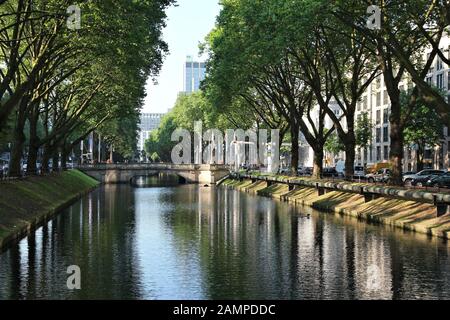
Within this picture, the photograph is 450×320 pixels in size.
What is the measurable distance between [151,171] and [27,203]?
9299 cm

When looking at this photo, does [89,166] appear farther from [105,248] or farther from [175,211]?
[105,248]

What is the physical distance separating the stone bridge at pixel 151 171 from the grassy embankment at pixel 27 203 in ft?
207

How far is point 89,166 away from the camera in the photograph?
12694 cm

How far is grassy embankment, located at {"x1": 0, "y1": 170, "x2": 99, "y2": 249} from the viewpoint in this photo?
33.6 metres

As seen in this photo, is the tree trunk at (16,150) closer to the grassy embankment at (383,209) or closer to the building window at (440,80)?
the grassy embankment at (383,209)

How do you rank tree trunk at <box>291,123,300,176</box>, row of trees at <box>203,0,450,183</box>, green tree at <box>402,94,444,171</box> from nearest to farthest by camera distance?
1. row of trees at <box>203,0,450,183</box>
2. tree trunk at <box>291,123,300,176</box>
3. green tree at <box>402,94,444,171</box>

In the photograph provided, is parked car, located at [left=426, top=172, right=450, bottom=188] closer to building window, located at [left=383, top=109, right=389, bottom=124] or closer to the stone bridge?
building window, located at [left=383, top=109, right=389, bottom=124]

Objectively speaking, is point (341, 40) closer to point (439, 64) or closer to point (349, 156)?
point (349, 156)

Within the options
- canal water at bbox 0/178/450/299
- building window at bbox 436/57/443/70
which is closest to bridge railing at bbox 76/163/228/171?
building window at bbox 436/57/443/70

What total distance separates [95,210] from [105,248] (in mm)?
24349

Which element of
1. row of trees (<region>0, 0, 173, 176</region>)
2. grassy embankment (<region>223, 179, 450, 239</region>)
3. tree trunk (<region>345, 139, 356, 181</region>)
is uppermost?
row of trees (<region>0, 0, 173, 176</region>)

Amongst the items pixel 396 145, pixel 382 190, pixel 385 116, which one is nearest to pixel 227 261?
pixel 382 190

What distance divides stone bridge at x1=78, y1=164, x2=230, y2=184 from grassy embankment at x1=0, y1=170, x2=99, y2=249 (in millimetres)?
63233

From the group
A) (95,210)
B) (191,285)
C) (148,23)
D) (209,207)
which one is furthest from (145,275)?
(209,207)
